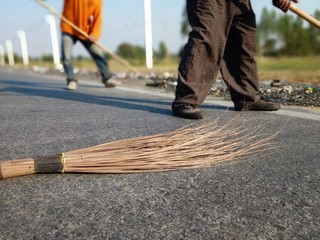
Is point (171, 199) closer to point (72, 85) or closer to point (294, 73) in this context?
point (72, 85)

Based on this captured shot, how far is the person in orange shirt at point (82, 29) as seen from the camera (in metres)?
5.63

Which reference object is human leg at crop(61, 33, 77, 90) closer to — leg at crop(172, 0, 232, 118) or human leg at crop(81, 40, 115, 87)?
human leg at crop(81, 40, 115, 87)

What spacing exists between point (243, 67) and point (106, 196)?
2.08 meters

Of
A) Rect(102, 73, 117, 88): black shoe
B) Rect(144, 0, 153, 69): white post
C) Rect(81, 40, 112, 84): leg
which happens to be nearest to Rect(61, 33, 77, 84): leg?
Rect(81, 40, 112, 84): leg

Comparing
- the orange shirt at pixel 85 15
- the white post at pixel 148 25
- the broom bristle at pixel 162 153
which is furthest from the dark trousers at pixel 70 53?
the white post at pixel 148 25

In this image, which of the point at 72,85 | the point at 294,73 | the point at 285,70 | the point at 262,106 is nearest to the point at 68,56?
the point at 72,85

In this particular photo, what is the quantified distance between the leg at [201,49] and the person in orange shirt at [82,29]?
126 inches

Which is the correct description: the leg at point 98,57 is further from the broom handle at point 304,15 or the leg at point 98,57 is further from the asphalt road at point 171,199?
the asphalt road at point 171,199

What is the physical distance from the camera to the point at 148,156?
1590 mm

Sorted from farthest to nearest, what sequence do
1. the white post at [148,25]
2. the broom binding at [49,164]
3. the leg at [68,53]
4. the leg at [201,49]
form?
the white post at [148,25] → the leg at [68,53] → the leg at [201,49] → the broom binding at [49,164]

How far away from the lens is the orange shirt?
18.9ft

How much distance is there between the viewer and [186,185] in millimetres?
1385

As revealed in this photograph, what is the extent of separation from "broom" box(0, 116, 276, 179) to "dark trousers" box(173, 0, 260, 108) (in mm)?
877

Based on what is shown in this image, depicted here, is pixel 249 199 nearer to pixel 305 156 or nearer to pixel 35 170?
pixel 305 156
